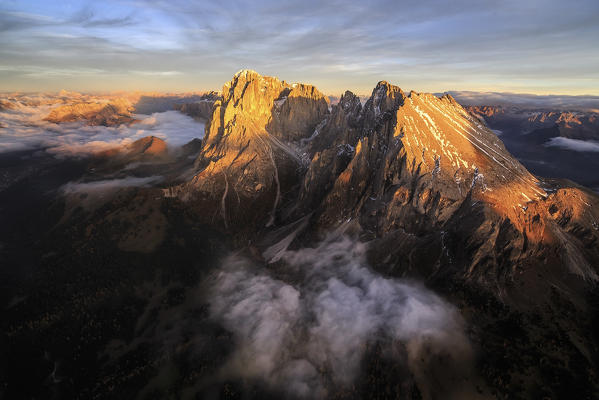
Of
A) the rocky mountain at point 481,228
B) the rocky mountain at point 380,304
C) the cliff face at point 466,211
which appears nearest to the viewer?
the rocky mountain at point 380,304

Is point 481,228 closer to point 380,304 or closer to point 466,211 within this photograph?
point 466,211

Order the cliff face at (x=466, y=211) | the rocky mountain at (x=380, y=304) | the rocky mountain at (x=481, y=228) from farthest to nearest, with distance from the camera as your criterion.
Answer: the cliff face at (x=466, y=211) < the rocky mountain at (x=481, y=228) < the rocky mountain at (x=380, y=304)

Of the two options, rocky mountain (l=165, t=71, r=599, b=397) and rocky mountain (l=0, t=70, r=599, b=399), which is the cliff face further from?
rocky mountain (l=0, t=70, r=599, b=399)

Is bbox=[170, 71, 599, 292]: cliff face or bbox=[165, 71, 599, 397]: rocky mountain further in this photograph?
bbox=[170, 71, 599, 292]: cliff face

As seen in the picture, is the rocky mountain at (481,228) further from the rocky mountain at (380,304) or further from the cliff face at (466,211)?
the rocky mountain at (380,304)

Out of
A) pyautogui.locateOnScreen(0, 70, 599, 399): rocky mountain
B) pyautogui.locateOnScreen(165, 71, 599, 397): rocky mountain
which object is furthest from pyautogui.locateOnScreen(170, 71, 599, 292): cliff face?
pyautogui.locateOnScreen(0, 70, 599, 399): rocky mountain

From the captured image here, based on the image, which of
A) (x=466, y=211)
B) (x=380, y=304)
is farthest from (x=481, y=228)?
(x=380, y=304)

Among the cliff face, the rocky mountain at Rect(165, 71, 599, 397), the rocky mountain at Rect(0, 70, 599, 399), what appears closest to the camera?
the rocky mountain at Rect(0, 70, 599, 399)

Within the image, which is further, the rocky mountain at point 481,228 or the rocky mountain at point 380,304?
the rocky mountain at point 481,228

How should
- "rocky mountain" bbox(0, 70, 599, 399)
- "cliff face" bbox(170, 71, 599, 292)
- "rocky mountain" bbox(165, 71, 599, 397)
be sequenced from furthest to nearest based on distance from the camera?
1. "cliff face" bbox(170, 71, 599, 292)
2. "rocky mountain" bbox(165, 71, 599, 397)
3. "rocky mountain" bbox(0, 70, 599, 399)

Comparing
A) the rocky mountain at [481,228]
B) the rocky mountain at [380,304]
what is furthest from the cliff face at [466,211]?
the rocky mountain at [380,304]

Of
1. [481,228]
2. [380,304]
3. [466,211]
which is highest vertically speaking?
[466,211]

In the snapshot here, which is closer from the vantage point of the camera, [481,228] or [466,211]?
[481,228]
